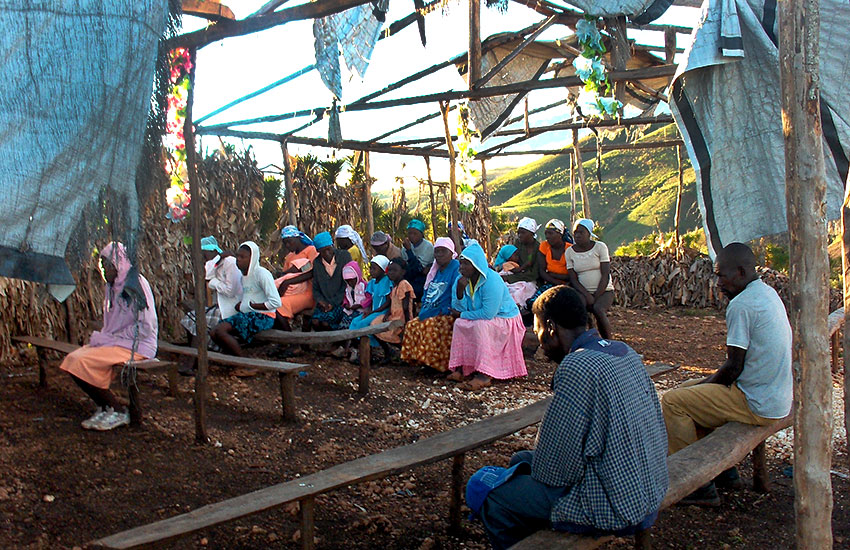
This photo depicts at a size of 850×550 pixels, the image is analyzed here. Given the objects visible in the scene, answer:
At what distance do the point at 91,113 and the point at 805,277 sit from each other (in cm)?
287

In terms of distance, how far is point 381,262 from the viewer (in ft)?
27.2

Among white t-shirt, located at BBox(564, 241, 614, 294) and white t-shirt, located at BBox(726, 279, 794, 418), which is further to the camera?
white t-shirt, located at BBox(564, 241, 614, 294)

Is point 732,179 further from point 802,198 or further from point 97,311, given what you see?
point 97,311

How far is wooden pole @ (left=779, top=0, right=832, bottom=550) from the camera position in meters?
2.90

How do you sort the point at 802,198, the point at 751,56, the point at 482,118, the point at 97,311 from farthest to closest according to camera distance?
the point at 482,118, the point at 97,311, the point at 751,56, the point at 802,198

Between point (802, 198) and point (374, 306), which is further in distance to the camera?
point (374, 306)

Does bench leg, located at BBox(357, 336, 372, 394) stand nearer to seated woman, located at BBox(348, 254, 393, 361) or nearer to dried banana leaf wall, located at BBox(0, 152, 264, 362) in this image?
seated woman, located at BBox(348, 254, 393, 361)

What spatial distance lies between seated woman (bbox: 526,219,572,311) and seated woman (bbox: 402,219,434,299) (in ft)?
4.30

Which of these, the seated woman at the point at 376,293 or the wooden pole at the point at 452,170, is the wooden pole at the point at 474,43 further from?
the seated woman at the point at 376,293

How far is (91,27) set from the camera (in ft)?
8.02

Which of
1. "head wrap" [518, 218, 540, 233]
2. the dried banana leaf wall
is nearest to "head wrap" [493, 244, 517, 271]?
"head wrap" [518, 218, 540, 233]

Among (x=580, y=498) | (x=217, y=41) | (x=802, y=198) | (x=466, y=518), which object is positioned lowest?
(x=466, y=518)

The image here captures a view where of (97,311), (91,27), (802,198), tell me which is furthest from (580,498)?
(97,311)

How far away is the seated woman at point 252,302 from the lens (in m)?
7.51
